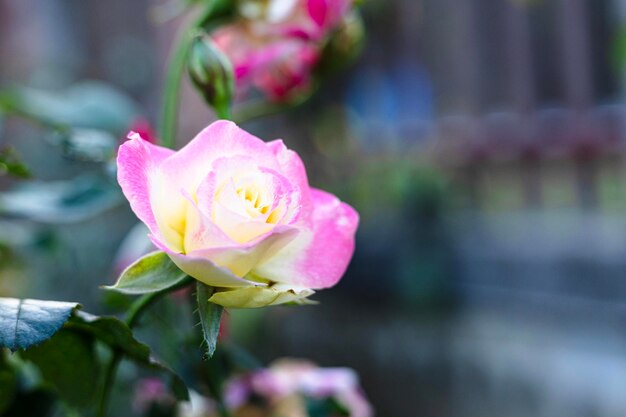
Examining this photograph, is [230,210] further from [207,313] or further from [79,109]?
[79,109]

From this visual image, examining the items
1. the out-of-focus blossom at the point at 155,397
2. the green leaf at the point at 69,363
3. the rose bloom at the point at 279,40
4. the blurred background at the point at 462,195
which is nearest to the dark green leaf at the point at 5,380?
the green leaf at the point at 69,363

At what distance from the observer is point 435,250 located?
2.78 metres

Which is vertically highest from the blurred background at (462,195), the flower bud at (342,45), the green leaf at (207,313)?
the flower bud at (342,45)

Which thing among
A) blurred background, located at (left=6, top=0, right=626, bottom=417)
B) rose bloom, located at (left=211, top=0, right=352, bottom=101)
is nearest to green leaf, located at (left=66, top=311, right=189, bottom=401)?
rose bloom, located at (left=211, top=0, right=352, bottom=101)

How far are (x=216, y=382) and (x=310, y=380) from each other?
0.32 ft

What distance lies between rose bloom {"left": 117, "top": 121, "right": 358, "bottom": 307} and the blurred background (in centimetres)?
A: 163

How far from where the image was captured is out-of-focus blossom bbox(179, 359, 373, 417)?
49cm

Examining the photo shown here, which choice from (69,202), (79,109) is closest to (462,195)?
(79,109)

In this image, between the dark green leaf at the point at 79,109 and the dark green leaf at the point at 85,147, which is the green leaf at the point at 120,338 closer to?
the dark green leaf at the point at 85,147

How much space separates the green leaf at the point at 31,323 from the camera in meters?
0.28

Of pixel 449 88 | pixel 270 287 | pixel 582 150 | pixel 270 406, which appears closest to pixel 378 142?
pixel 449 88

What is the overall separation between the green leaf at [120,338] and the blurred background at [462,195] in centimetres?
156

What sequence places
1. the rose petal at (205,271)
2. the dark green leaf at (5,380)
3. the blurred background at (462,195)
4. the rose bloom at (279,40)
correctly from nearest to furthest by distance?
the rose petal at (205,271) → the dark green leaf at (5,380) → the rose bloom at (279,40) → the blurred background at (462,195)

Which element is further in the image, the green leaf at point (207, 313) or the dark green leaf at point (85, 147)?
the dark green leaf at point (85, 147)
